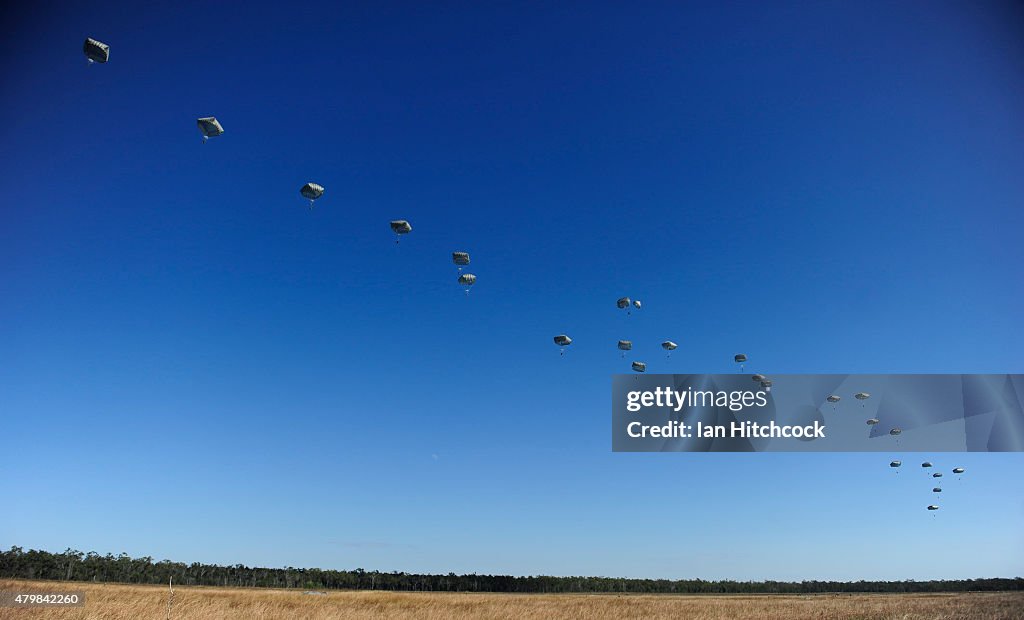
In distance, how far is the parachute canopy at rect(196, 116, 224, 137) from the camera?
3672 centimetres

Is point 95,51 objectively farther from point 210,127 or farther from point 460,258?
point 460,258

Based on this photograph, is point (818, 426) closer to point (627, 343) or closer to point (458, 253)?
point (627, 343)

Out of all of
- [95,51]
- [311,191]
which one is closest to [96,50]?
[95,51]

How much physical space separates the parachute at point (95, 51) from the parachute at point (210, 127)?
6.04 m

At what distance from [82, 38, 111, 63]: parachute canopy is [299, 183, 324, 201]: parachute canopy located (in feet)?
43.8

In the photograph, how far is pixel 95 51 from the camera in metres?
30.7

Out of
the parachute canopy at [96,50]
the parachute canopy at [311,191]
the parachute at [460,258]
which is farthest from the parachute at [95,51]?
the parachute at [460,258]

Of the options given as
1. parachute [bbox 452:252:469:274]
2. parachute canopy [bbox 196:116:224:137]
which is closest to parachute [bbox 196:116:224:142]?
parachute canopy [bbox 196:116:224:137]

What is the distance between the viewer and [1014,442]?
45656 mm

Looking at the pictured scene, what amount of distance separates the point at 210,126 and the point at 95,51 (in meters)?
7.10

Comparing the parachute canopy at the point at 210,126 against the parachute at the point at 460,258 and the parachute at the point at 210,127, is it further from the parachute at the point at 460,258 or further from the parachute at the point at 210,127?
the parachute at the point at 460,258

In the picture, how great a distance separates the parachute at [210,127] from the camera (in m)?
36.7

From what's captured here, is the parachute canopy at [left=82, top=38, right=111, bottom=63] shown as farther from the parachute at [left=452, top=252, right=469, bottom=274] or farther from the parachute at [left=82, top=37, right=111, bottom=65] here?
the parachute at [left=452, top=252, right=469, bottom=274]

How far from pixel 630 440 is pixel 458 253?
19415mm
